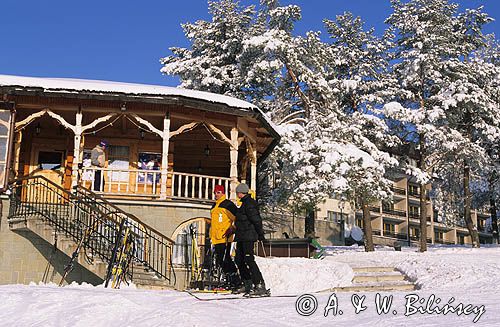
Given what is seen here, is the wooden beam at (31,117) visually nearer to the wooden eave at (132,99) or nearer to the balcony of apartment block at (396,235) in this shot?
the wooden eave at (132,99)

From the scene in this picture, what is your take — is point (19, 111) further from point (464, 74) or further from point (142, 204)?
point (464, 74)

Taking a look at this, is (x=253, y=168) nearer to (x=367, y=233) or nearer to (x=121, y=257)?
(x=121, y=257)

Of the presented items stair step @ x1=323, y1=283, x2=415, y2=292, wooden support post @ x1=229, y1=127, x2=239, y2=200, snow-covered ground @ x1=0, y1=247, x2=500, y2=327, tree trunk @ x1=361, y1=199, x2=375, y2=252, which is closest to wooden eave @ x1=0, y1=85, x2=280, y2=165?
wooden support post @ x1=229, y1=127, x2=239, y2=200

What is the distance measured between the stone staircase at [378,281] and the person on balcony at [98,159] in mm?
9581

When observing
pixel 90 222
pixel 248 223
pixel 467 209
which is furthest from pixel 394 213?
pixel 248 223

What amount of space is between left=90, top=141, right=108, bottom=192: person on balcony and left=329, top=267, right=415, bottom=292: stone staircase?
31.4ft

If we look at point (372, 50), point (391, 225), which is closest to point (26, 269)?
point (372, 50)

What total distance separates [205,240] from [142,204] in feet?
7.60

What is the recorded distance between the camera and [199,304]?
27.1ft

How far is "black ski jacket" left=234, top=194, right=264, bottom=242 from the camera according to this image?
969 cm

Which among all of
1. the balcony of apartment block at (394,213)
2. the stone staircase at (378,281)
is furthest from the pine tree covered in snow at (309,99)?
the balcony of apartment block at (394,213)

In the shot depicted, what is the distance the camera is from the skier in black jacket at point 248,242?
9.64 metres

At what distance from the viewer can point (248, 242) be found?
9.71m

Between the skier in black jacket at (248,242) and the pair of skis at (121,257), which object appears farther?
the pair of skis at (121,257)
